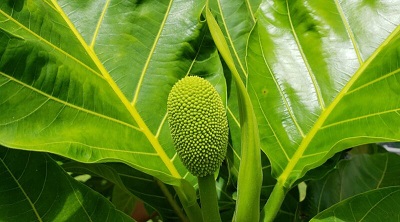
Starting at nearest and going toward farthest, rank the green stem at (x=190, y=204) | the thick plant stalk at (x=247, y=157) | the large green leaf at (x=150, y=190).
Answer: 1. the thick plant stalk at (x=247, y=157)
2. the green stem at (x=190, y=204)
3. the large green leaf at (x=150, y=190)

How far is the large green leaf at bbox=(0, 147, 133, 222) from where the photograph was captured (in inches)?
30.4

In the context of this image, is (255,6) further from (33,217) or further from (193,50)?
(33,217)

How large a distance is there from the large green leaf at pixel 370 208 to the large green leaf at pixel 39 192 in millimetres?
356

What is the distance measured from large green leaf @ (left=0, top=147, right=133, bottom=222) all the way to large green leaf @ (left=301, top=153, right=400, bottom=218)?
48 centimetres

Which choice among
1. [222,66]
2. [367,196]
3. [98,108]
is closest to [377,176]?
[367,196]

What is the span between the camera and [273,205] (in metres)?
0.89

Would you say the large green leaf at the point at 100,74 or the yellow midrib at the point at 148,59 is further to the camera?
the yellow midrib at the point at 148,59

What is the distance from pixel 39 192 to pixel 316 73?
0.51 metres

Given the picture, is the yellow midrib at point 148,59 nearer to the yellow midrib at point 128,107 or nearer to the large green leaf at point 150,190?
the yellow midrib at point 128,107

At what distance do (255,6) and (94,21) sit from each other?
336mm

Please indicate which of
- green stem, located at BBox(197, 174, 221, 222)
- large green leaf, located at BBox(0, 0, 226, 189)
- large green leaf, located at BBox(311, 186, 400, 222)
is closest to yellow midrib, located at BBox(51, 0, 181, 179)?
large green leaf, located at BBox(0, 0, 226, 189)

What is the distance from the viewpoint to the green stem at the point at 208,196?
0.80 meters

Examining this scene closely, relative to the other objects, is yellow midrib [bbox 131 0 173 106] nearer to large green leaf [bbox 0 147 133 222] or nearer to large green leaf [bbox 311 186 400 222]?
large green leaf [bbox 0 147 133 222]

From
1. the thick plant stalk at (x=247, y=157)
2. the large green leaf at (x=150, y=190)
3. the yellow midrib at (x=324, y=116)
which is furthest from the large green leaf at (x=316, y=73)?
the large green leaf at (x=150, y=190)
